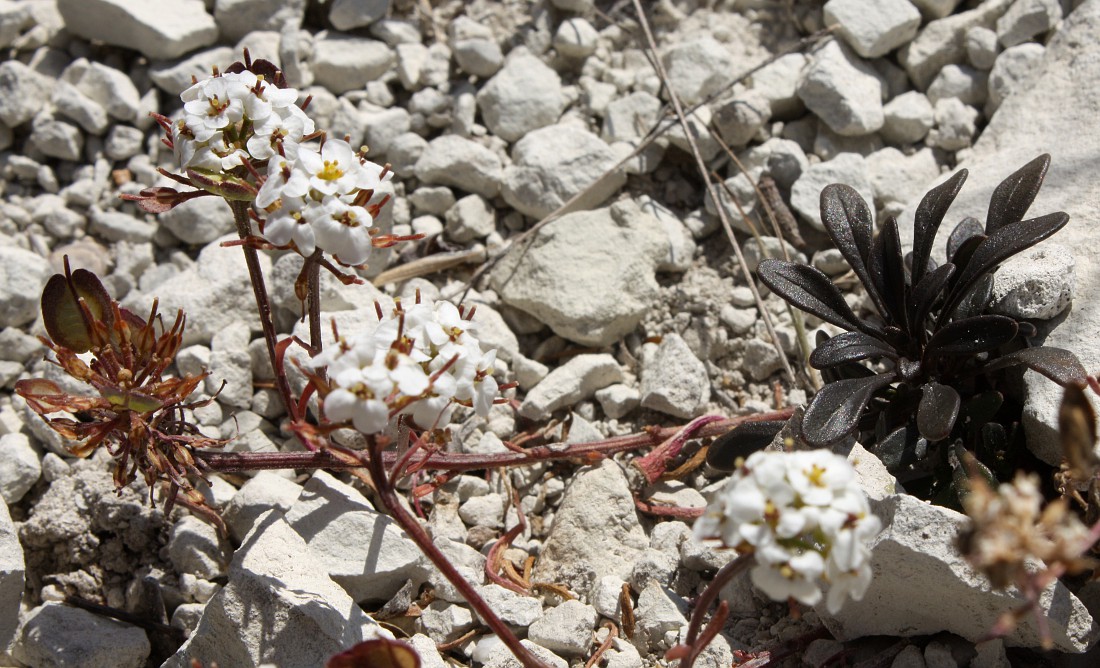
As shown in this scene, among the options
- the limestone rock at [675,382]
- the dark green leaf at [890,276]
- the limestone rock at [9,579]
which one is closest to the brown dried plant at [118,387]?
the limestone rock at [9,579]

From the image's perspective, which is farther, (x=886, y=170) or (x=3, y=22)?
(x=3, y=22)

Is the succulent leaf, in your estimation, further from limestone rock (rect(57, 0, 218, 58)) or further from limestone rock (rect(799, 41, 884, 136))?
limestone rock (rect(57, 0, 218, 58))

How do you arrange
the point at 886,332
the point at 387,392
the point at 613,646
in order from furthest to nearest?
the point at 886,332 → the point at 613,646 → the point at 387,392

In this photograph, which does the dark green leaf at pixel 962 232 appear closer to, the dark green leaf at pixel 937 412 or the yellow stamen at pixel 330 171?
the dark green leaf at pixel 937 412

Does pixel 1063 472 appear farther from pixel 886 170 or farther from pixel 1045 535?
pixel 886 170

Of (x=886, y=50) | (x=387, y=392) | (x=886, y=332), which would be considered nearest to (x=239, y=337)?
(x=387, y=392)
